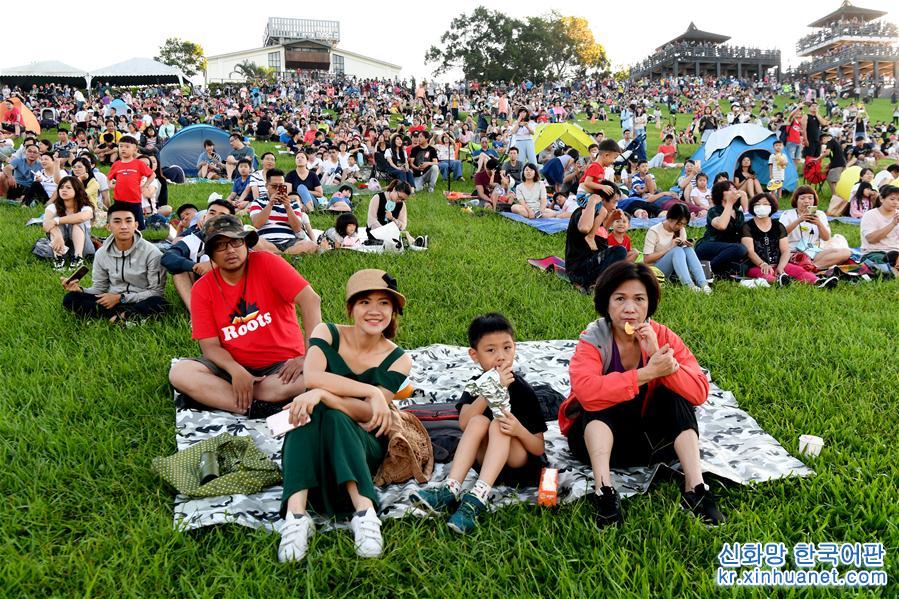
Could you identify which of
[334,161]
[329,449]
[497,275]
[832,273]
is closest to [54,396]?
[329,449]

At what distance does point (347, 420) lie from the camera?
114 inches

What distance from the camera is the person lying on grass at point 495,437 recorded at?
2949 millimetres

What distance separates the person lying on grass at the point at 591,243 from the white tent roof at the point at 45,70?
32.0 meters

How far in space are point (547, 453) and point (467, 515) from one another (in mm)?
842

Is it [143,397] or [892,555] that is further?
[143,397]

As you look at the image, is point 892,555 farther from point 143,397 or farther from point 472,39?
point 472,39

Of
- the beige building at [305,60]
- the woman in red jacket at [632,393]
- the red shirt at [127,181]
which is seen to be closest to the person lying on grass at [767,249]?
the woman in red jacket at [632,393]

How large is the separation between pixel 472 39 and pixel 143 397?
6013 centimetres

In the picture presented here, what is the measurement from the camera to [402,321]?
565cm

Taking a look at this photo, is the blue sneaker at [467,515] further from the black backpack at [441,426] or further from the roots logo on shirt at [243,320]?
the roots logo on shirt at [243,320]

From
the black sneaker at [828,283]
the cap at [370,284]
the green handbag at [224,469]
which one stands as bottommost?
the green handbag at [224,469]

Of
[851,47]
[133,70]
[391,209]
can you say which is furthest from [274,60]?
[391,209]

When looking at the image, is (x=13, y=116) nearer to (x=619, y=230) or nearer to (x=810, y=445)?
(x=619, y=230)

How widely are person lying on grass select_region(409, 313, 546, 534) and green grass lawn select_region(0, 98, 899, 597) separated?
17 cm
